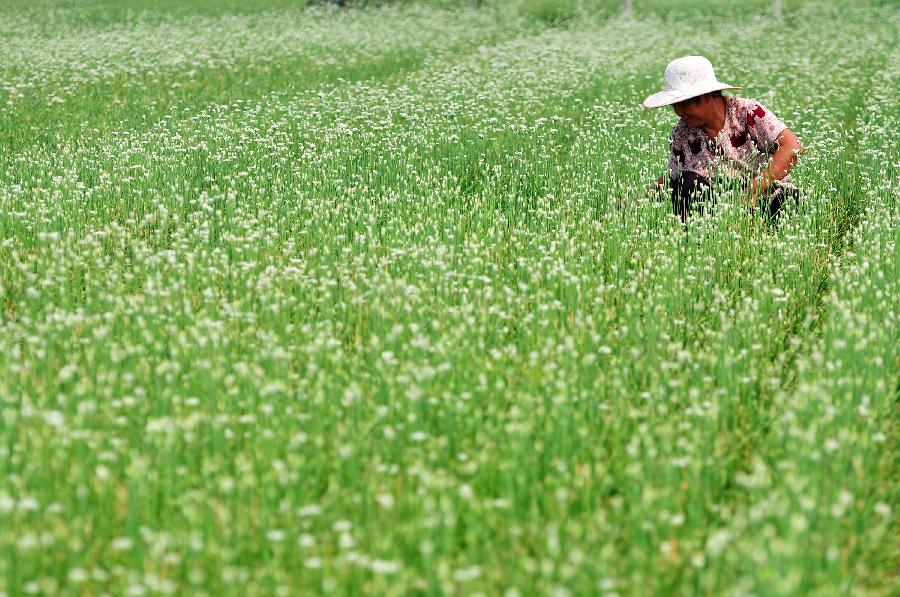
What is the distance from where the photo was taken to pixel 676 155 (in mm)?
8445

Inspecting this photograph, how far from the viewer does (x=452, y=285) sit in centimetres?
622

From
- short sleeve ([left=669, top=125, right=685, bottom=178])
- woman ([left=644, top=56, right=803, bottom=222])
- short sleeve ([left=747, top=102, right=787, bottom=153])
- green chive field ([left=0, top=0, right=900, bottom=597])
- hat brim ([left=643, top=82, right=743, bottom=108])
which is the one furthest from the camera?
short sleeve ([left=669, top=125, right=685, bottom=178])

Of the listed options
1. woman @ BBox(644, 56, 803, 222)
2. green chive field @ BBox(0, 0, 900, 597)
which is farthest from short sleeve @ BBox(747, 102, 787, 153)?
green chive field @ BBox(0, 0, 900, 597)

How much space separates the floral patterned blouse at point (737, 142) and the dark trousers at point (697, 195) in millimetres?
59

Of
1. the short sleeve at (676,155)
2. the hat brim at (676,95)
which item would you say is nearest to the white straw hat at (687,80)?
the hat brim at (676,95)

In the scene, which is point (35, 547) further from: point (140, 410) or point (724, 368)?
point (724, 368)

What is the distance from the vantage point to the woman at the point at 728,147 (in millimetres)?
7953

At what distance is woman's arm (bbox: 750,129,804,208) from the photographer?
26.2ft

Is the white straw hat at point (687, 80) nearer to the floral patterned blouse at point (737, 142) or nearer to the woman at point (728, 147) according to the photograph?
the woman at point (728, 147)

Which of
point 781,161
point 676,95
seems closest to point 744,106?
point 781,161

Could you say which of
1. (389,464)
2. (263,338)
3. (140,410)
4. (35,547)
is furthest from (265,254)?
(35,547)

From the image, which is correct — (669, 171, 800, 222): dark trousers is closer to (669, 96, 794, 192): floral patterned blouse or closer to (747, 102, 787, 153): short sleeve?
(669, 96, 794, 192): floral patterned blouse

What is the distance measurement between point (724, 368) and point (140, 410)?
2555 mm

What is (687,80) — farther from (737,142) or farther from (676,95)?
(737,142)
